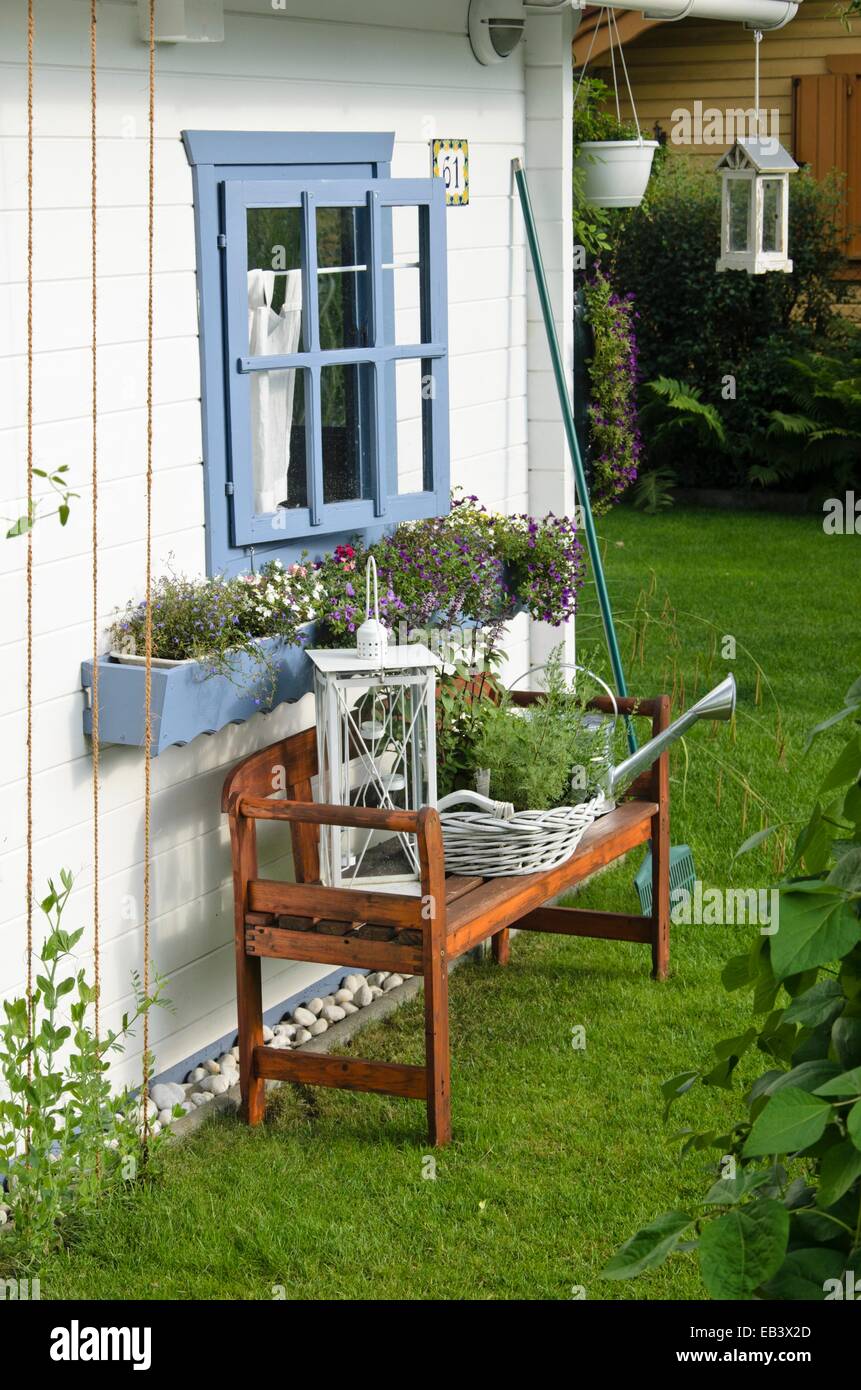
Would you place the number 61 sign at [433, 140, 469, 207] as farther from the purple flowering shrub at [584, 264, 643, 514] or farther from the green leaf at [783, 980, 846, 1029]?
the green leaf at [783, 980, 846, 1029]

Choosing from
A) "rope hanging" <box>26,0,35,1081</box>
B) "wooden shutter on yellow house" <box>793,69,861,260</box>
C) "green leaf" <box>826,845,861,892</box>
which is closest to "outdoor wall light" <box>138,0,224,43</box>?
"rope hanging" <box>26,0,35,1081</box>

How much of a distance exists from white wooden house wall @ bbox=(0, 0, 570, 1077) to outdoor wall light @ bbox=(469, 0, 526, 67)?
7.2 inches

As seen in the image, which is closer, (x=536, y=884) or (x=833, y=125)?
(x=536, y=884)

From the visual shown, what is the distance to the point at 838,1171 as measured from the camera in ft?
4.35

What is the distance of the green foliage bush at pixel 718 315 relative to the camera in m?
13.8

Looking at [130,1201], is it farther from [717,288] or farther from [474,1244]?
[717,288]

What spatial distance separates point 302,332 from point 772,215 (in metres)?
3.22

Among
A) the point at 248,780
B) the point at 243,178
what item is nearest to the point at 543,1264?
the point at 248,780

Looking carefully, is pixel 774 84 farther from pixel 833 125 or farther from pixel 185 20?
pixel 185 20

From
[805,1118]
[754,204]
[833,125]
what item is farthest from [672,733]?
[833,125]

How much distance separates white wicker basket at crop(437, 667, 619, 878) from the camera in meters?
4.53

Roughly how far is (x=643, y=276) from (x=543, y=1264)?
11.6 m

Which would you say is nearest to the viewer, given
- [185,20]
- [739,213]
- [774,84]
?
[185,20]

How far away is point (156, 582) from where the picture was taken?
4453 mm
